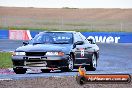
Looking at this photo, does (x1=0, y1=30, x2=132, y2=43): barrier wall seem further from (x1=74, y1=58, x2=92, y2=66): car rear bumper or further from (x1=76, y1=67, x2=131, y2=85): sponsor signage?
(x1=76, y1=67, x2=131, y2=85): sponsor signage

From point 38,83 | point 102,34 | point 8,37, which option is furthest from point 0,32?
point 38,83

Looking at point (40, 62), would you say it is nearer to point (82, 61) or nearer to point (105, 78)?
point (82, 61)

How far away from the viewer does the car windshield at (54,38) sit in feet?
39.1

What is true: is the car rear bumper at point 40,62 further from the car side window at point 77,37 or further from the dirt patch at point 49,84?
the car side window at point 77,37

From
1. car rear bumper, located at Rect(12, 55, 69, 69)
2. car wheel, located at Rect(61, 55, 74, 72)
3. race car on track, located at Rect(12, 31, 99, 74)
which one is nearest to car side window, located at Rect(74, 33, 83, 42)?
race car on track, located at Rect(12, 31, 99, 74)

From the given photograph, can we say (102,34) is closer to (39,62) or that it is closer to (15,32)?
(15,32)

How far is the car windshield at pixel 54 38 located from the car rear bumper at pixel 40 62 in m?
0.56

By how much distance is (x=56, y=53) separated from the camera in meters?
11.5

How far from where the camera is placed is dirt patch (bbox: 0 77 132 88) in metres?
11.1

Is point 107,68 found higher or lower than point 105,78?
lower

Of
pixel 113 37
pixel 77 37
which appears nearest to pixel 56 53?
pixel 77 37

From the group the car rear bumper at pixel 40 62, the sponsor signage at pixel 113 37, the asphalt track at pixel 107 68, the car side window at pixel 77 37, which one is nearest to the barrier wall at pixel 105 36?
the sponsor signage at pixel 113 37

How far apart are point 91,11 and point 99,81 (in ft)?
269

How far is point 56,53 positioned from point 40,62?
518mm
